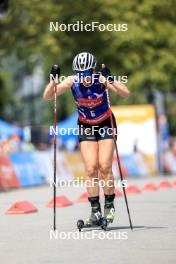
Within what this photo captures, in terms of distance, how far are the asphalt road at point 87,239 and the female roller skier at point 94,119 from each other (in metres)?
0.48

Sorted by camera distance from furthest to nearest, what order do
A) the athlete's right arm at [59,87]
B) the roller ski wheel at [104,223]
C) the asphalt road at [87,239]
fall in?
1. the athlete's right arm at [59,87]
2. the roller ski wheel at [104,223]
3. the asphalt road at [87,239]

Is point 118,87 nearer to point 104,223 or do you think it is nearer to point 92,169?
point 92,169

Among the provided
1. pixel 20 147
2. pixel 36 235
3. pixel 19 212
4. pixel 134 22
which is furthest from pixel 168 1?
pixel 36 235

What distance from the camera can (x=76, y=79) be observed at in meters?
11.6

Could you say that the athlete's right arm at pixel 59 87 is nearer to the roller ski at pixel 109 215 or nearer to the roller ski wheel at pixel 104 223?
the roller ski at pixel 109 215

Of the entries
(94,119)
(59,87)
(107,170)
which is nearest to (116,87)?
(94,119)

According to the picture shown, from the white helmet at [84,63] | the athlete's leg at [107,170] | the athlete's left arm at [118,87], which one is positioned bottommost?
the athlete's leg at [107,170]

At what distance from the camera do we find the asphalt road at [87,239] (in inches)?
342

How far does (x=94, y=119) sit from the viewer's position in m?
11.7

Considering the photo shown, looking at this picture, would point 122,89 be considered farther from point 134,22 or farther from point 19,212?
point 134,22

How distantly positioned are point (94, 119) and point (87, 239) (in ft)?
6.02

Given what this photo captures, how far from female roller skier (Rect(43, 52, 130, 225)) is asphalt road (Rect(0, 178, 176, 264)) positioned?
1.59ft

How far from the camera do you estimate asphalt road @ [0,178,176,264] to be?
8680 millimetres

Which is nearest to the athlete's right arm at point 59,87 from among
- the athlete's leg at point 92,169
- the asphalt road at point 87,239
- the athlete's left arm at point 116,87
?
the athlete's left arm at point 116,87
